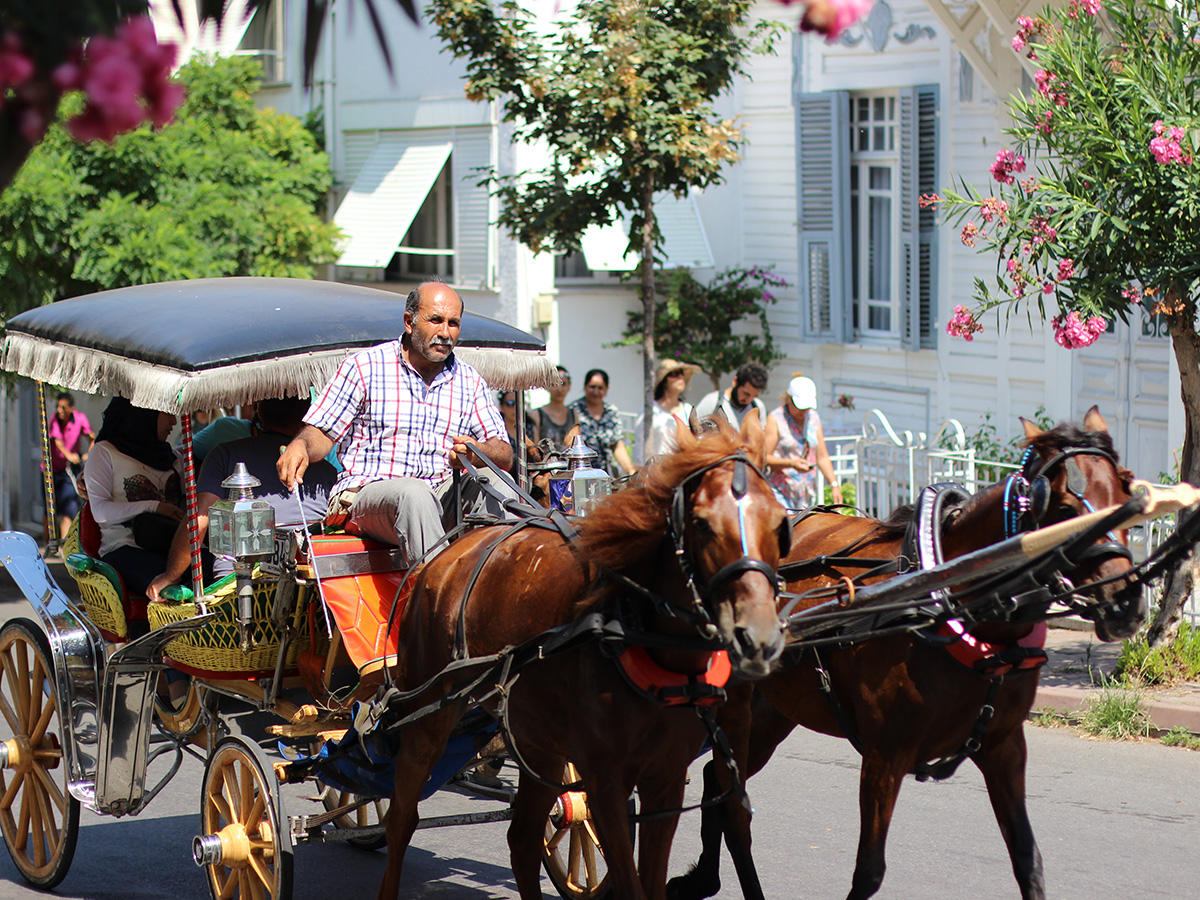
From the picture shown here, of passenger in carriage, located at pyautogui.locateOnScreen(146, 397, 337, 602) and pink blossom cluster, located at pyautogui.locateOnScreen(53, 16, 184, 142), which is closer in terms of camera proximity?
pink blossom cluster, located at pyautogui.locateOnScreen(53, 16, 184, 142)

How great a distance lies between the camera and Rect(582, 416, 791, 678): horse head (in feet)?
10.9

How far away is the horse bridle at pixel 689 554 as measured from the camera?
3374 mm

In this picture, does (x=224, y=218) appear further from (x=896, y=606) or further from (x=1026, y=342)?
(x=896, y=606)

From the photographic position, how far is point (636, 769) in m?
4.04

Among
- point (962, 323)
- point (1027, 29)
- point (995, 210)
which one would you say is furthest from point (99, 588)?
point (1027, 29)

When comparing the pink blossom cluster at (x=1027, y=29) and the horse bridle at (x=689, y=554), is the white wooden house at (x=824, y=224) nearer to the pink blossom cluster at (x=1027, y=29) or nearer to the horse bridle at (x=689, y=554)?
the pink blossom cluster at (x=1027, y=29)

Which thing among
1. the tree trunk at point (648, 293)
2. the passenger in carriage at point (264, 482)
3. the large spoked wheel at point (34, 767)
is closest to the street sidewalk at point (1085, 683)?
the large spoked wheel at point (34, 767)

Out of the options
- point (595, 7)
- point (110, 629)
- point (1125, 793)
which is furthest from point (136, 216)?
point (1125, 793)

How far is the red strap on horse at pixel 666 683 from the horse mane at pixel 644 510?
10.2 inches

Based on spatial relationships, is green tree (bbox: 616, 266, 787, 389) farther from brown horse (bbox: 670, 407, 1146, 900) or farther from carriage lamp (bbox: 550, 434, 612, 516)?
brown horse (bbox: 670, 407, 1146, 900)

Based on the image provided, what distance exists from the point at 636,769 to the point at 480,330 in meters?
2.68

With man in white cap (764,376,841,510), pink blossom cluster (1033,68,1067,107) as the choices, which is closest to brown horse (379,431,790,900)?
pink blossom cluster (1033,68,1067,107)

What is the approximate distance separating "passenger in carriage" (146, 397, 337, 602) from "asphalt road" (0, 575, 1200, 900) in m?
1.36

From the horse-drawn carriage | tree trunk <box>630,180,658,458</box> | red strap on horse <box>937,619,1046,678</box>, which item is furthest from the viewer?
tree trunk <box>630,180,658,458</box>
